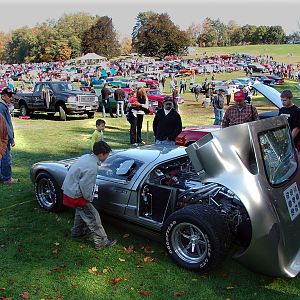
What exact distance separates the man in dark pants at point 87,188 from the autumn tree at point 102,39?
98540 mm

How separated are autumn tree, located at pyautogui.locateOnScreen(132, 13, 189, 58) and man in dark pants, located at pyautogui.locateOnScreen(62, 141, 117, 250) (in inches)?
3660

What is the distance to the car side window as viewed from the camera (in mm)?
5195

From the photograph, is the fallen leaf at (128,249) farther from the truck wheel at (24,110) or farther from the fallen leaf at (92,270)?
the truck wheel at (24,110)

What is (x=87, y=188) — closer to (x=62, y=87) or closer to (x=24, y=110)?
(x=62, y=87)

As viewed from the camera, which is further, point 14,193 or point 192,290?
point 14,193

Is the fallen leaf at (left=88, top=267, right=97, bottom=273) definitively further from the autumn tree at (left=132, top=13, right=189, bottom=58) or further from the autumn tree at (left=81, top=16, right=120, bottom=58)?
the autumn tree at (left=81, top=16, right=120, bottom=58)

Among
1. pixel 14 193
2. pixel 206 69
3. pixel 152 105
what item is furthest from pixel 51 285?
pixel 206 69

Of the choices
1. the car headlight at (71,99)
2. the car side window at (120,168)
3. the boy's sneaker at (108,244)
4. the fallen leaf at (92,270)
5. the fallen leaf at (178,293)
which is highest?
the car headlight at (71,99)

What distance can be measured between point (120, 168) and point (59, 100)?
14137 mm

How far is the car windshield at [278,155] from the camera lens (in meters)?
4.00

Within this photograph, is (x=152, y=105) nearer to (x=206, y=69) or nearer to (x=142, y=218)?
(x=142, y=218)

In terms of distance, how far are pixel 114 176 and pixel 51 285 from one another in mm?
1613

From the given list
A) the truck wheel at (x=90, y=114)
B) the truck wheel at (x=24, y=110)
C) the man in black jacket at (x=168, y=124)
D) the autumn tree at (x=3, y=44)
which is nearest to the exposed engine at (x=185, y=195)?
the man in black jacket at (x=168, y=124)

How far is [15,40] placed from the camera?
118750mm
